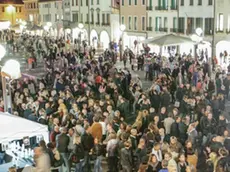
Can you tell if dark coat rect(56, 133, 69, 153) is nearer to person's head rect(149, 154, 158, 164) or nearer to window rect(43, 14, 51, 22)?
person's head rect(149, 154, 158, 164)

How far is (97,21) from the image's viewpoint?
61.1m

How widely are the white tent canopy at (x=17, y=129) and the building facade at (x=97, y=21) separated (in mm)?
41860

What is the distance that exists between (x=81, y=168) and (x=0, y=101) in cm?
588

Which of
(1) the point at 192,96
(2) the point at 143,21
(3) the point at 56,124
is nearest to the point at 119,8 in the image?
(2) the point at 143,21

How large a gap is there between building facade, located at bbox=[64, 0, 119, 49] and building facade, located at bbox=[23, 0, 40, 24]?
2444 centimetres

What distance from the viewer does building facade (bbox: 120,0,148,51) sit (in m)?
49.7

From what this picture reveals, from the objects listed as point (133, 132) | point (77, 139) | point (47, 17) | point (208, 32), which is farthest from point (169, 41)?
point (47, 17)

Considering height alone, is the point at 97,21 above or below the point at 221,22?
above

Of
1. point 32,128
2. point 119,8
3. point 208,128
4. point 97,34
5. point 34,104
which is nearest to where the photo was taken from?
point 32,128

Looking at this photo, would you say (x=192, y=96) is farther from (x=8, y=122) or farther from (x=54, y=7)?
(x=54, y=7)

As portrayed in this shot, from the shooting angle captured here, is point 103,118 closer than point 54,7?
Yes

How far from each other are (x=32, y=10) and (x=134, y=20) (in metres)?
47.2

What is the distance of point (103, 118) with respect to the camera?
41.9 ft

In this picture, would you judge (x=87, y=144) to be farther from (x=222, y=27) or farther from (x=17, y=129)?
(x=222, y=27)
